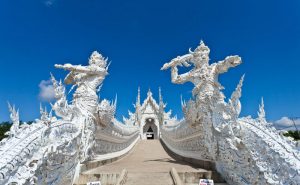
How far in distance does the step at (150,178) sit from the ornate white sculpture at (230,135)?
3.01 feet

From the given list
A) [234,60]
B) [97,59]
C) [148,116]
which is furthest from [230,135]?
[148,116]

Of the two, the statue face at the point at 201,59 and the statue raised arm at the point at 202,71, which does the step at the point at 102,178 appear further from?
the statue face at the point at 201,59

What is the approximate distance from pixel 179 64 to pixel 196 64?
430 mm

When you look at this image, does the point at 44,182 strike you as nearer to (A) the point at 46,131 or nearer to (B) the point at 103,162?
(A) the point at 46,131

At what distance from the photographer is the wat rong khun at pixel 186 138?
2920 mm

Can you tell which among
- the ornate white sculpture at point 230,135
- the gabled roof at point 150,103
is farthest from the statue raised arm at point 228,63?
the gabled roof at point 150,103

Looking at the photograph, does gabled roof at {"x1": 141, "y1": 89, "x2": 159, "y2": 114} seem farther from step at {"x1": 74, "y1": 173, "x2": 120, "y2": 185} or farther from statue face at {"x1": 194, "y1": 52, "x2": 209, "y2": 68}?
step at {"x1": 74, "y1": 173, "x2": 120, "y2": 185}

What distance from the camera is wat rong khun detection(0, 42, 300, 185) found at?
292 cm

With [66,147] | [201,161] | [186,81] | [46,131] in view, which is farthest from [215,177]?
[46,131]

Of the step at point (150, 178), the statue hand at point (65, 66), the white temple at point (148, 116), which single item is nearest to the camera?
the step at point (150, 178)

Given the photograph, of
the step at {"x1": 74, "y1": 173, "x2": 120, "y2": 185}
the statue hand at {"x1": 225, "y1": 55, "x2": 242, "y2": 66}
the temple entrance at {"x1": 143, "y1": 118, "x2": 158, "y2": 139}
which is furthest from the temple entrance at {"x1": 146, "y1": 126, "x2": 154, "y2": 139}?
the statue hand at {"x1": 225, "y1": 55, "x2": 242, "y2": 66}

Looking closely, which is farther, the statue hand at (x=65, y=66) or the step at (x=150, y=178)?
the statue hand at (x=65, y=66)

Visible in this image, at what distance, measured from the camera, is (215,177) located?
4.55 m

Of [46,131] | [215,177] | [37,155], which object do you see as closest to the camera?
[37,155]
